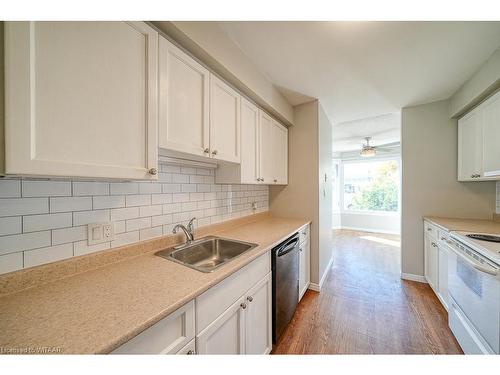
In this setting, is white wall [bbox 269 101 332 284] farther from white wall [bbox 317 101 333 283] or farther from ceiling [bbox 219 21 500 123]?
ceiling [bbox 219 21 500 123]

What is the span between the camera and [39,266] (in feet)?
2.74

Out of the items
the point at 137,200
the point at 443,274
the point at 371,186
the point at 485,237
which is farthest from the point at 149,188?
the point at 371,186

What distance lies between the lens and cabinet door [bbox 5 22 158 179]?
1.94ft

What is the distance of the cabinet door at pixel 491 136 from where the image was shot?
1.71 metres

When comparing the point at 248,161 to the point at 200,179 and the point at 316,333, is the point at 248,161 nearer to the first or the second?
the point at 200,179

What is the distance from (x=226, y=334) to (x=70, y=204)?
104 centimetres

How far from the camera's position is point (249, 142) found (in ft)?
5.86

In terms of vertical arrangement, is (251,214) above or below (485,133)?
below

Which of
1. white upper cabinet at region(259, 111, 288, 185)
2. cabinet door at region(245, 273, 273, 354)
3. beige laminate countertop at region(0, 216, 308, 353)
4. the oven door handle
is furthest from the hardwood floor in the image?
white upper cabinet at region(259, 111, 288, 185)

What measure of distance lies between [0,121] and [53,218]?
0.49 metres

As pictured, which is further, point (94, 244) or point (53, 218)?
point (94, 244)

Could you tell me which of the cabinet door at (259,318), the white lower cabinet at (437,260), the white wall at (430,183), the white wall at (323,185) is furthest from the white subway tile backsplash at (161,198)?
the white wall at (430,183)

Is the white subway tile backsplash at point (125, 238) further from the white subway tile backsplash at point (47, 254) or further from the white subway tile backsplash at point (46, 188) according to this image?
the white subway tile backsplash at point (46, 188)
